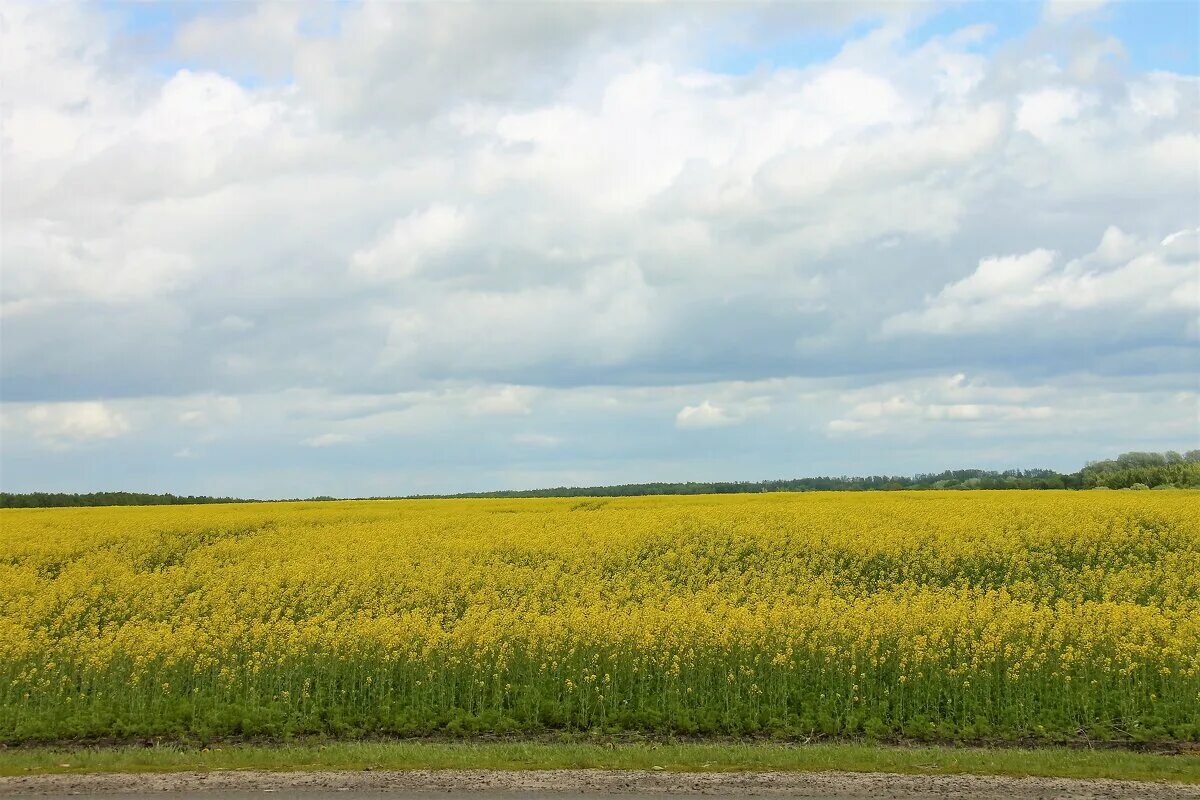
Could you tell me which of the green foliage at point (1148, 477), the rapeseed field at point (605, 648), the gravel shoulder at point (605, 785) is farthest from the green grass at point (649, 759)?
the green foliage at point (1148, 477)

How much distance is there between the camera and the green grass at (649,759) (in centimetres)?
1359

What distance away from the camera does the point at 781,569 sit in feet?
95.2

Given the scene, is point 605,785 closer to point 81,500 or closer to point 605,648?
point 605,648

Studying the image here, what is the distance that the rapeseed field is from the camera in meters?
17.6

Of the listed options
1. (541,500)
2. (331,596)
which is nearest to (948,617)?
(331,596)

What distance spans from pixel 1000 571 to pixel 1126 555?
13.7 feet

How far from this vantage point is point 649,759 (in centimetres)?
1420

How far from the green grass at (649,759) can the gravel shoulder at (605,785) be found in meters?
0.43

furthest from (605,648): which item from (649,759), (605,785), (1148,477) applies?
(1148,477)

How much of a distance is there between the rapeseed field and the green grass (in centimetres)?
154

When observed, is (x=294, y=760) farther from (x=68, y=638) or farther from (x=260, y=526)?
(x=260, y=526)

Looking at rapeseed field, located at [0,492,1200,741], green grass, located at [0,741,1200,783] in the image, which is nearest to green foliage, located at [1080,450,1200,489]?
rapeseed field, located at [0,492,1200,741]

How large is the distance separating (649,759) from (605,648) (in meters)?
5.06

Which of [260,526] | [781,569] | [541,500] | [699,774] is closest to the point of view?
[699,774]
